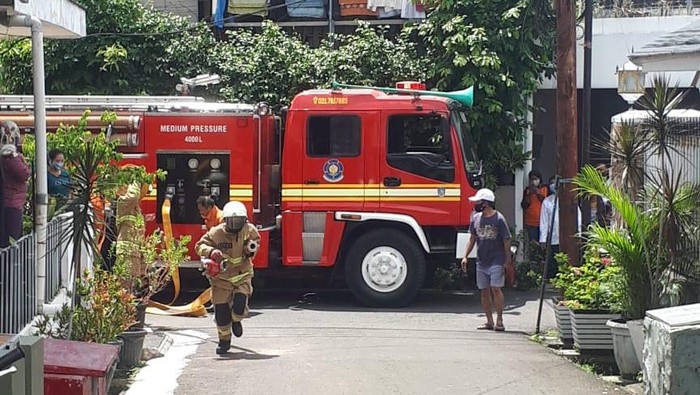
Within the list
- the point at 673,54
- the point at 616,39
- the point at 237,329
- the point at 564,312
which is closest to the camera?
the point at 673,54

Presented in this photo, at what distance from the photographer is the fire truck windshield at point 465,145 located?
14.4 meters

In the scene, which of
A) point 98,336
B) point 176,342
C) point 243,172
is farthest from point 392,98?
point 98,336

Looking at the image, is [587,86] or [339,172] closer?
[339,172]

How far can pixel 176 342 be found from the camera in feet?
38.4

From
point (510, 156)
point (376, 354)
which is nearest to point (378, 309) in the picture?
point (376, 354)

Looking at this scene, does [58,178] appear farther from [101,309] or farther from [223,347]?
[223,347]

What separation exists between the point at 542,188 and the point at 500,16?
3029mm

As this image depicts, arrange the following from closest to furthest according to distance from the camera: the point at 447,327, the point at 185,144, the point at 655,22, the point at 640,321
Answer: the point at 640,321
the point at 447,327
the point at 185,144
the point at 655,22

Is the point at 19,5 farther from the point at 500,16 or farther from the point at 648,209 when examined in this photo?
the point at 500,16

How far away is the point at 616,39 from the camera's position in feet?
62.5

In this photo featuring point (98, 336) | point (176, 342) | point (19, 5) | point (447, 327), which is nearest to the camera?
point (19, 5)

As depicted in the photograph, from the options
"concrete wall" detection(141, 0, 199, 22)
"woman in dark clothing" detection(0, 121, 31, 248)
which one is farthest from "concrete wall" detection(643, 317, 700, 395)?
"concrete wall" detection(141, 0, 199, 22)

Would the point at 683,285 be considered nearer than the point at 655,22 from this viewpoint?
Yes

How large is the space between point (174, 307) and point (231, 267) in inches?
134
